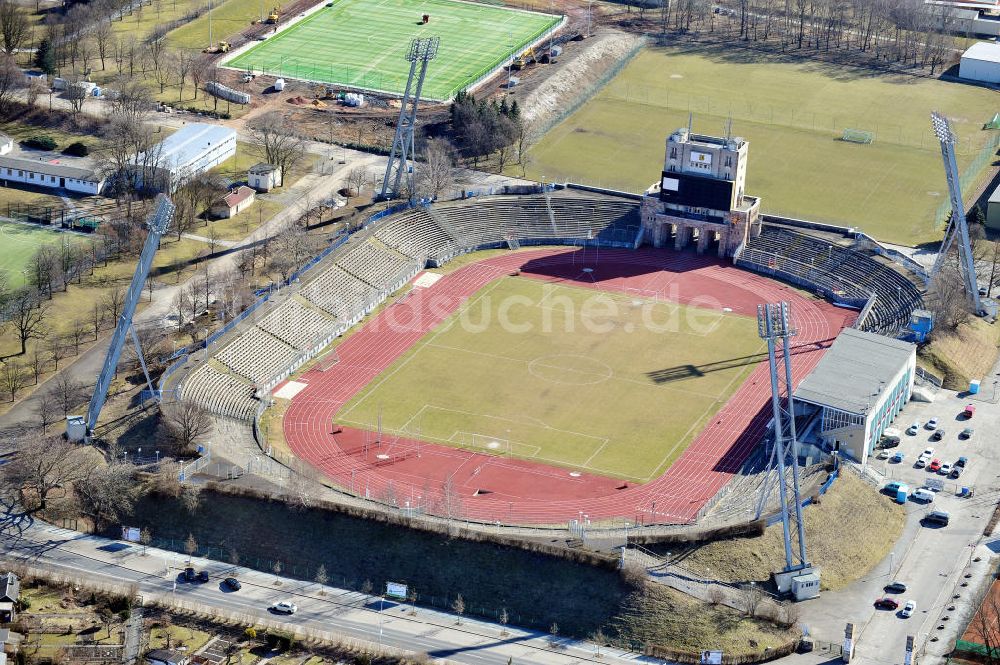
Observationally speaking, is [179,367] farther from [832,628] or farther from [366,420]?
[832,628]

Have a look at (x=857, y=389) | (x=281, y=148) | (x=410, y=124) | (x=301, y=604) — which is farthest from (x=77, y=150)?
(x=857, y=389)

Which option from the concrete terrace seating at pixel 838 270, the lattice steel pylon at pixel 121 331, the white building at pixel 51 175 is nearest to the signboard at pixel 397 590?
the lattice steel pylon at pixel 121 331

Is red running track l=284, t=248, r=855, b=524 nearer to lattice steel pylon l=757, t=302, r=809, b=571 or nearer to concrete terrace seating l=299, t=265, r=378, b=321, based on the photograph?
concrete terrace seating l=299, t=265, r=378, b=321

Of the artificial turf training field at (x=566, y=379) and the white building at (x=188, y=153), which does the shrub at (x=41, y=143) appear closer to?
the white building at (x=188, y=153)

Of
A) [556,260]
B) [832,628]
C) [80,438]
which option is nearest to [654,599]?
[832,628]

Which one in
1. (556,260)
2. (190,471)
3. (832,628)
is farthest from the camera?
(556,260)

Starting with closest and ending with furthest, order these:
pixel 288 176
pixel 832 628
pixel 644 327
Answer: pixel 832 628 < pixel 644 327 < pixel 288 176
